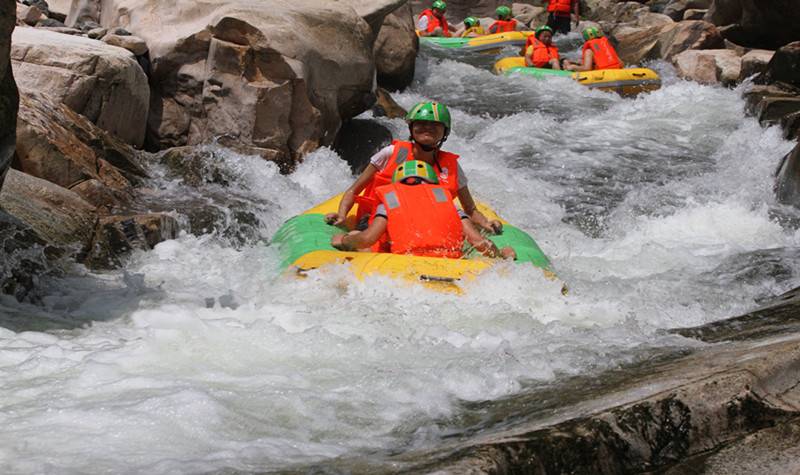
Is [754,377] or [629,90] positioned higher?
[754,377]

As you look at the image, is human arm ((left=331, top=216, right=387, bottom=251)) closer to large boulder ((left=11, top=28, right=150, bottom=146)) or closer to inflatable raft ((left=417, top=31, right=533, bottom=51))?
large boulder ((left=11, top=28, right=150, bottom=146))

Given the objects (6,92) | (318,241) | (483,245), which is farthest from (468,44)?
(6,92)

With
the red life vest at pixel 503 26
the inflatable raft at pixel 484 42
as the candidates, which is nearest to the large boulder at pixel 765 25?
the inflatable raft at pixel 484 42

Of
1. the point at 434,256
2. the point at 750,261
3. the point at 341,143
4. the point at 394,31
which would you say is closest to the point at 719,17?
the point at 394,31

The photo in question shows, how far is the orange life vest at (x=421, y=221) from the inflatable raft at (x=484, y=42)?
12117 millimetres

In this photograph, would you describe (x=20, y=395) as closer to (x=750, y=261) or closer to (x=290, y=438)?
(x=290, y=438)

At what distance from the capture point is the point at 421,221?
6004 mm

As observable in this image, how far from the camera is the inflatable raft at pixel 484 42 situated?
58.9 ft

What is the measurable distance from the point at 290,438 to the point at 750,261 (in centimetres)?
471

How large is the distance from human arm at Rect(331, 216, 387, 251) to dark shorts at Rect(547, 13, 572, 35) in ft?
48.8

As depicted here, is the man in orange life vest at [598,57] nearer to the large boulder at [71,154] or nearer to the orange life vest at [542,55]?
the orange life vest at [542,55]

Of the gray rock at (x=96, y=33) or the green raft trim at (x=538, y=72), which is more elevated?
the gray rock at (x=96, y=33)

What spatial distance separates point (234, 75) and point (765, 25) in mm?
9744

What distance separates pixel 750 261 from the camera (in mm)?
7000
